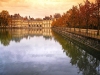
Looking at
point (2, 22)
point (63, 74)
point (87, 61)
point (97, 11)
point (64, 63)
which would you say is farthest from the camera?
point (2, 22)

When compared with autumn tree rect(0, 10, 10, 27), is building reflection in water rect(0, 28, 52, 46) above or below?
below

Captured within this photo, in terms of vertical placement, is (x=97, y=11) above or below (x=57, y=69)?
above

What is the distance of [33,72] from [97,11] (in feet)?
66.5

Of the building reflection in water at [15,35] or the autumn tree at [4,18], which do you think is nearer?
the building reflection in water at [15,35]

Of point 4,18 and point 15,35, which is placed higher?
point 4,18

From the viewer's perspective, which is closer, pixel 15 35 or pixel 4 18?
pixel 15 35

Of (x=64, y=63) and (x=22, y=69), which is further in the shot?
(x=64, y=63)

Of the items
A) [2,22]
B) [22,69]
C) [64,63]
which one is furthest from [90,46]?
[2,22]

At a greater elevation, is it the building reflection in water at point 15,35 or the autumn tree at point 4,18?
the autumn tree at point 4,18

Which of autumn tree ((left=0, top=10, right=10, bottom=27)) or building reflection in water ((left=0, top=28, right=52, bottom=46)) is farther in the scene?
autumn tree ((left=0, top=10, right=10, bottom=27))

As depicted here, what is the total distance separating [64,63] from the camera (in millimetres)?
17625

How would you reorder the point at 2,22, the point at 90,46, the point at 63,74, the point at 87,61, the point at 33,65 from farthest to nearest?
the point at 2,22
the point at 90,46
the point at 87,61
the point at 33,65
the point at 63,74

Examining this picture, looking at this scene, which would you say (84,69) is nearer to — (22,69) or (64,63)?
(64,63)

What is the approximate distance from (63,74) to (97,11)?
19853 mm
